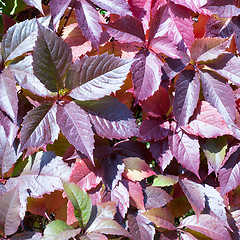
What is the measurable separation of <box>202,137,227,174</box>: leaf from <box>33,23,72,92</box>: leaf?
51 cm

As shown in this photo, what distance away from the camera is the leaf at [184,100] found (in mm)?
841

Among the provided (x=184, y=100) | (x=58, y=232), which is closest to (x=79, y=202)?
(x=58, y=232)

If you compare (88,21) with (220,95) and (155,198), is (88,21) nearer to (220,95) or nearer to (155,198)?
(220,95)

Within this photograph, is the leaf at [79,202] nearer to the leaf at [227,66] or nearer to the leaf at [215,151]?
the leaf at [215,151]

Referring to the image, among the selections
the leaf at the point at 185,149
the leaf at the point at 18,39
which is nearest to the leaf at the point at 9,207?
the leaf at the point at 18,39

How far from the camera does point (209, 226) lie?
898 mm

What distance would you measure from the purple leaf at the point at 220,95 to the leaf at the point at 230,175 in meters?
0.17

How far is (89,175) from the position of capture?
882 mm

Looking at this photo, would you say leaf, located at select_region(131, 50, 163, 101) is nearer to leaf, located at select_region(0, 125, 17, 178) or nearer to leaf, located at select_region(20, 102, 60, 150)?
leaf, located at select_region(20, 102, 60, 150)

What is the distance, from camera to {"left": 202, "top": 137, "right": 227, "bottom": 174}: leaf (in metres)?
0.93

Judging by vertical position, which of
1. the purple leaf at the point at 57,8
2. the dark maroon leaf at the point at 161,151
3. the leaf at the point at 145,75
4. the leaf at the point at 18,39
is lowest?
the dark maroon leaf at the point at 161,151

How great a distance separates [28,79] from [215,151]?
0.62 metres

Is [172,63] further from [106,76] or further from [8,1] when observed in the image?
[8,1]

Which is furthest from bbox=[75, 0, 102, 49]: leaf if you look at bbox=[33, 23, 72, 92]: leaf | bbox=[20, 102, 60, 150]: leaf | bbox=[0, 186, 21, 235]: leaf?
bbox=[0, 186, 21, 235]: leaf
